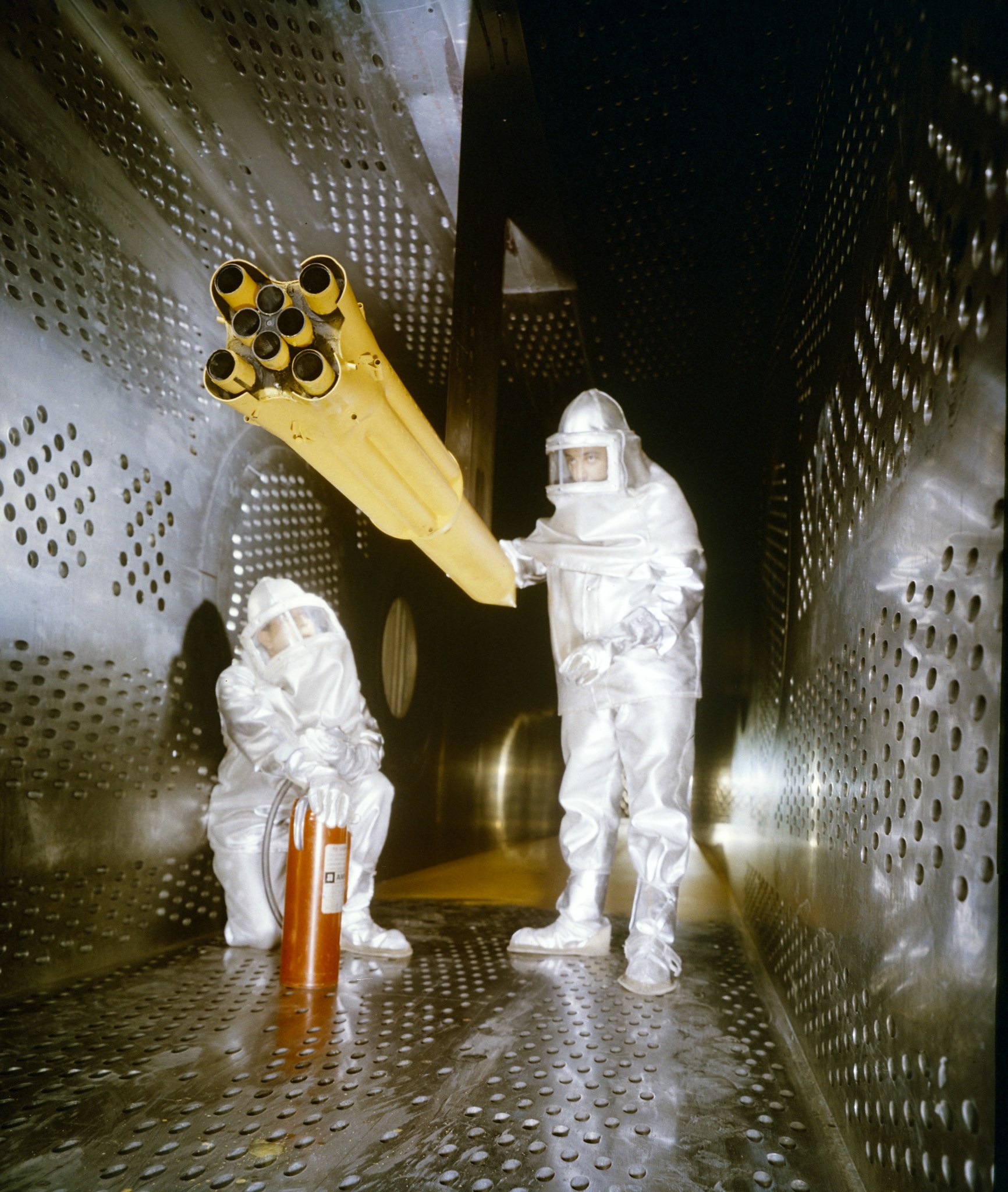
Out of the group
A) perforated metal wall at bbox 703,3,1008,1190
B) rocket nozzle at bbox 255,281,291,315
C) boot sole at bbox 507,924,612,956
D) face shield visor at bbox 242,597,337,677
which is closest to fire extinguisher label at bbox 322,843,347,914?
boot sole at bbox 507,924,612,956

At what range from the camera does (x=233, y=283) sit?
1.71m

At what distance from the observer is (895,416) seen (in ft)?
4.74

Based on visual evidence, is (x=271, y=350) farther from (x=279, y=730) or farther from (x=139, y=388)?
(x=279, y=730)

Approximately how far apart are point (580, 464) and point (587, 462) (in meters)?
0.02

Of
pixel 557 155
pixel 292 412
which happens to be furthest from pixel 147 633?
pixel 557 155

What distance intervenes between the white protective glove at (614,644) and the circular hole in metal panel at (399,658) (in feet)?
5.82

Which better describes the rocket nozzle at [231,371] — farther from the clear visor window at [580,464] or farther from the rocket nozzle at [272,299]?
the clear visor window at [580,464]

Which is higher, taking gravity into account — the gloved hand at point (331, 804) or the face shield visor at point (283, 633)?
the face shield visor at point (283, 633)

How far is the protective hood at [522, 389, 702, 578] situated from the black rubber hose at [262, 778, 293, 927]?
1212mm

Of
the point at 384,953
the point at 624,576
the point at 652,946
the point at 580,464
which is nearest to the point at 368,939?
the point at 384,953

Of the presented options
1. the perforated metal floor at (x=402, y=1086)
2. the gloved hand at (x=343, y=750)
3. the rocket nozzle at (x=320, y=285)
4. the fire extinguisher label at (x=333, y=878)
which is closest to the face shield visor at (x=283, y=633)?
the gloved hand at (x=343, y=750)

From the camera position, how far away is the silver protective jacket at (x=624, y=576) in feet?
8.90

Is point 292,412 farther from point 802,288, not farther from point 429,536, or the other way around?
→ point 802,288

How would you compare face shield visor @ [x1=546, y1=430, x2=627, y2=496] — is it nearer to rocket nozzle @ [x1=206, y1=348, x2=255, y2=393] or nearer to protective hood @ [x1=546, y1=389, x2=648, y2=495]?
protective hood @ [x1=546, y1=389, x2=648, y2=495]
